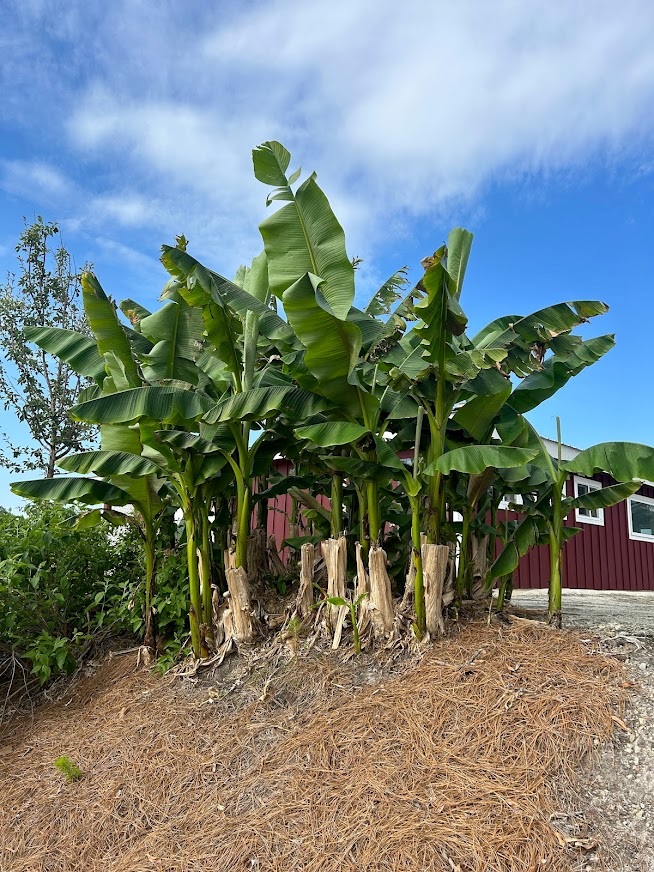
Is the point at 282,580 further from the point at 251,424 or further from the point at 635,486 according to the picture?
the point at 635,486

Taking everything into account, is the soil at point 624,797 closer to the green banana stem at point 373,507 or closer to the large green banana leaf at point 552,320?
the green banana stem at point 373,507

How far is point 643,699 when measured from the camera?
4250 mm

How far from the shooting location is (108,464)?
19.4 ft

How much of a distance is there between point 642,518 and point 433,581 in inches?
577

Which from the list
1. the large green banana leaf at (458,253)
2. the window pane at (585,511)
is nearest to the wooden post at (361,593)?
the large green banana leaf at (458,253)

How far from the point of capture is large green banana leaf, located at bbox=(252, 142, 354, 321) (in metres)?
5.51

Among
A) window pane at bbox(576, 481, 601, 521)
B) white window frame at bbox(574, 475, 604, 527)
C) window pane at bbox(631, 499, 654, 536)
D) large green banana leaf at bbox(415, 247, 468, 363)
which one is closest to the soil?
large green banana leaf at bbox(415, 247, 468, 363)

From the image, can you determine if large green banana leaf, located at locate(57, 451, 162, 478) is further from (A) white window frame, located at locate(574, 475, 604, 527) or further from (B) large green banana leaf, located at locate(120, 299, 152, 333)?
(A) white window frame, located at locate(574, 475, 604, 527)

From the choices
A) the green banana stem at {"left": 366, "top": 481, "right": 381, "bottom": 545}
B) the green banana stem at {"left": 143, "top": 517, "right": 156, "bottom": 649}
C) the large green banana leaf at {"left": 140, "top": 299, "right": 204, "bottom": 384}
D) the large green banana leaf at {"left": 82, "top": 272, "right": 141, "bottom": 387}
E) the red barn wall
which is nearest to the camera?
the green banana stem at {"left": 366, "top": 481, "right": 381, "bottom": 545}

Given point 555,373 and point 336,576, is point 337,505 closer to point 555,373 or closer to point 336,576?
point 336,576

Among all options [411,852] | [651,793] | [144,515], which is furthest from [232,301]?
[651,793]

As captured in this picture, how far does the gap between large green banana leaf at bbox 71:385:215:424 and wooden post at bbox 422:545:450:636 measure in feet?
7.49

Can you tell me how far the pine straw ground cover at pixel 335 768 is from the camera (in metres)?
3.55

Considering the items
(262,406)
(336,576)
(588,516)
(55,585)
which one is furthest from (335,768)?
(588,516)
